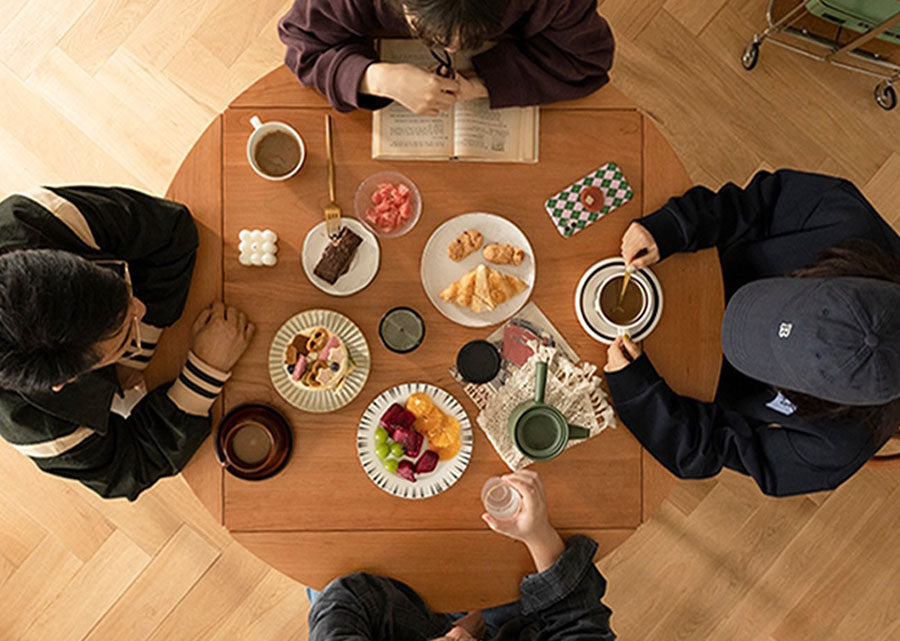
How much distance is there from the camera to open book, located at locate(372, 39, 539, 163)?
4.24ft

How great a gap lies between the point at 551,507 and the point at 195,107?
1.54 meters

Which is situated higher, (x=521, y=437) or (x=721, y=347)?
(x=721, y=347)

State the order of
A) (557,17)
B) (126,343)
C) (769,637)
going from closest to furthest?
(126,343) → (557,17) → (769,637)

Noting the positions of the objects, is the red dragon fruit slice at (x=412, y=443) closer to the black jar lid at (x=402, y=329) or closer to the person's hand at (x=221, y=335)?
the black jar lid at (x=402, y=329)

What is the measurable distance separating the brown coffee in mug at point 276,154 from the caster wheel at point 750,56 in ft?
4.65

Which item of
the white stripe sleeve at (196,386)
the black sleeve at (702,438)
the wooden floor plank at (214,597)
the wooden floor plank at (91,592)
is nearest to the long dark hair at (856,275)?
the black sleeve at (702,438)

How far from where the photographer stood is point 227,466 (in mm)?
1263

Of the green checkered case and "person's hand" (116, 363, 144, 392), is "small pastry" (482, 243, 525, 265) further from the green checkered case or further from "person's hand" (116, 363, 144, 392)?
"person's hand" (116, 363, 144, 392)

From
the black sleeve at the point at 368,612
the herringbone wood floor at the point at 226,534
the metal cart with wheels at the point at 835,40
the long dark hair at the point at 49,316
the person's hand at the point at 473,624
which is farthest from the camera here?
the herringbone wood floor at the point at 226,534

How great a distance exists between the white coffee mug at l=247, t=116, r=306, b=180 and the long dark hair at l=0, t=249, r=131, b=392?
36 centimetres

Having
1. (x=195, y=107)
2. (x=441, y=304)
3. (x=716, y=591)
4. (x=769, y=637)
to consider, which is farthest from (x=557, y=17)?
(x=769, y=637)

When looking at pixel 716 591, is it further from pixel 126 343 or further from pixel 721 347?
pixel 126 343

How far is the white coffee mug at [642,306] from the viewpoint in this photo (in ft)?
4.20

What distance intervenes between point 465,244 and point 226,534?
1.23 metres
